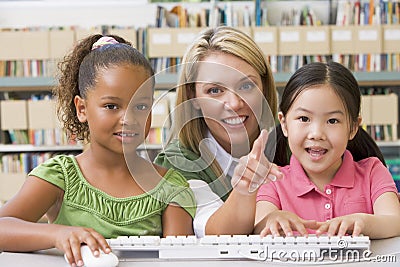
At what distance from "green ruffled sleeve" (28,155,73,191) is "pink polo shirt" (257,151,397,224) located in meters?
0.38

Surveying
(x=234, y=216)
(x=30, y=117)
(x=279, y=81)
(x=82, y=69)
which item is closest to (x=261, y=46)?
(x=279, y=81)

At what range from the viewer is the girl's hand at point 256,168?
3.04 feet

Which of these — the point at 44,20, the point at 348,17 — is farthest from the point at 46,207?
the point at 44,20

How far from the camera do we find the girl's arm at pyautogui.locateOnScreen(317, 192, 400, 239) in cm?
97

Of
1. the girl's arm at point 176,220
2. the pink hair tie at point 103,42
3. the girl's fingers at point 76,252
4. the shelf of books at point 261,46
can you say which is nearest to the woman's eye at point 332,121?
the girl's arm at point 176,220

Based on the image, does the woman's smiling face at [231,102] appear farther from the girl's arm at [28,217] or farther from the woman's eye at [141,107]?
the girl's arm at [28,217]

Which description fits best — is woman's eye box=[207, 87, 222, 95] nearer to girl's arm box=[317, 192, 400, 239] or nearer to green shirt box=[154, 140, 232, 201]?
green shirt box=[154, 140, 232, 201]

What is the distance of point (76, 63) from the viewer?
1.17 metres

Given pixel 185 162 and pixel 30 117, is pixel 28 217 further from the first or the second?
pixel 30 117

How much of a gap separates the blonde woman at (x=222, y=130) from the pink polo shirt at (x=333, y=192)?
5.3 inches

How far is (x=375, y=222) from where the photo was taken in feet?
3.42

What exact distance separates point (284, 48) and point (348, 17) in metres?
0.48

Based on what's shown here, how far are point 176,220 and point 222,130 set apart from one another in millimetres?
210

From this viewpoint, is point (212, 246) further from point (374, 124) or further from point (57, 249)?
point (374, 124)
